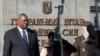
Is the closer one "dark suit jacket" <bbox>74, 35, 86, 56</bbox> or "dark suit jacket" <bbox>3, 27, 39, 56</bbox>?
"dark suit jacket" <bbox>3, 27, 39, 56</bbox>

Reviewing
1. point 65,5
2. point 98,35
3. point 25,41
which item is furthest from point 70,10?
point 25,41

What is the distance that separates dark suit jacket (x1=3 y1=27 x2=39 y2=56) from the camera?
8484mm

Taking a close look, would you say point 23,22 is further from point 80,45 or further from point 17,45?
point 80,45

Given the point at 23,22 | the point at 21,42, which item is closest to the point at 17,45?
the point at 21,42

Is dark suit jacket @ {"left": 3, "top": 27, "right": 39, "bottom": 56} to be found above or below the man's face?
below

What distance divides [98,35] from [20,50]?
2.76m

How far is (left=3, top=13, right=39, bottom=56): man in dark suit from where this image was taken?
27.9 feet

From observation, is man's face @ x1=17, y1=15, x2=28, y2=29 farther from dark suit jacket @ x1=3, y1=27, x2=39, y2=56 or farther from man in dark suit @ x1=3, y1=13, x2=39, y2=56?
dark suit jacket @ x1=3, y1=27, x2=39, y2=56

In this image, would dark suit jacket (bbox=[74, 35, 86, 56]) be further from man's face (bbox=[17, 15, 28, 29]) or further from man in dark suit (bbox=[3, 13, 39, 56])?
man's face (bbox=[17, 15, 28, 29])

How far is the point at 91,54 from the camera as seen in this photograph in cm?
1003

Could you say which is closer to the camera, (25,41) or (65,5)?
(25,41)

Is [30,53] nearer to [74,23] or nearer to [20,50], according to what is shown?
[20,50]

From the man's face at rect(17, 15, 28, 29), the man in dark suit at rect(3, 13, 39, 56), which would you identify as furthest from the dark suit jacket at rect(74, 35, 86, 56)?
the man's face at rect(17, 15, 28, 29)

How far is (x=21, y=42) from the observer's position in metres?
8.52
